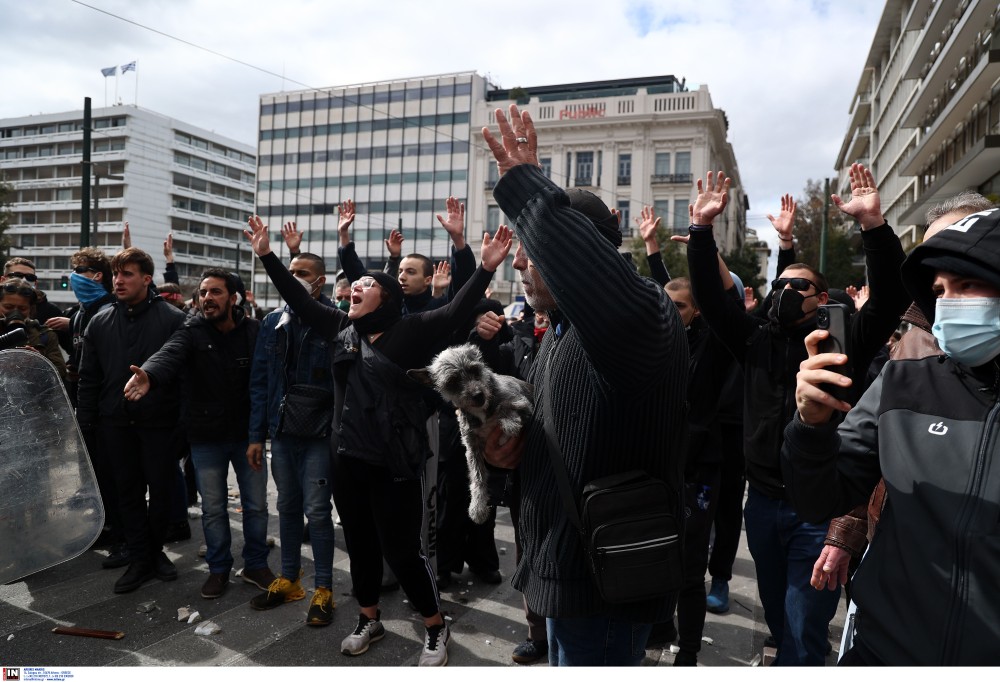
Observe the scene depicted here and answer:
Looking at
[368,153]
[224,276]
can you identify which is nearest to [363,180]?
[368,153]

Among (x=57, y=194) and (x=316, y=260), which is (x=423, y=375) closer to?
(x=316, y=260)

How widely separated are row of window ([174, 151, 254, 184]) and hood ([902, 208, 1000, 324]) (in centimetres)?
8937

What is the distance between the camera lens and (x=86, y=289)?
5551 millimetres

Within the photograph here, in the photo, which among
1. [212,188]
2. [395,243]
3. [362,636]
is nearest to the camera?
[362,636]

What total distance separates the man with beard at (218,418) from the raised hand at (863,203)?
3765 mm

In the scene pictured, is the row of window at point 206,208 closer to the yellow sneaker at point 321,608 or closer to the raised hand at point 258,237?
the raised hand at point 258,237

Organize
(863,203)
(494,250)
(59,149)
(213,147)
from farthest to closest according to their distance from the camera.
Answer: (213,147) → (59,149) → (494,250) → (863,203)

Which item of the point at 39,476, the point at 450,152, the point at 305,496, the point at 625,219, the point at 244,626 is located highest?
the point at 450,152

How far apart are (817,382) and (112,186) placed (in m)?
88.2

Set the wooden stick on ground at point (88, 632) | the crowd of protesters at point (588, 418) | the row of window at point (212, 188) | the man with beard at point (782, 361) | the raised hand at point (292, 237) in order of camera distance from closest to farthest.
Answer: the crowd of protesters at point (588, 418) → the man with beard at point (782, 361) → the wooden stick on ground at point (88, 632) → the raised hand at point (292, 237) → the row of window at point (212, 188)

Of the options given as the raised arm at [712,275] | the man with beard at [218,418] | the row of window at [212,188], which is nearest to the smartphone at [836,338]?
the raised arm at [712,275]

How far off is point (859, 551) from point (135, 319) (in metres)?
4.61

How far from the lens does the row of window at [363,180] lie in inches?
2322

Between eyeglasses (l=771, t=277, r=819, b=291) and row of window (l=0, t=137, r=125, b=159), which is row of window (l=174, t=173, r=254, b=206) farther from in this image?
eyeglasses (l=771, t=277, r=819, b=291)
